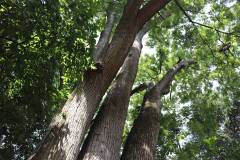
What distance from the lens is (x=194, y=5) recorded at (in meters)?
14.0

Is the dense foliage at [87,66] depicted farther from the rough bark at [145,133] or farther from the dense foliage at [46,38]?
the rough bark at [145,133]

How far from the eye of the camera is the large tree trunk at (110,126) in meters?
5.30

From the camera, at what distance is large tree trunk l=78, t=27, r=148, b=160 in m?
5.30

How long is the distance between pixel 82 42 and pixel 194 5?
9.59 m

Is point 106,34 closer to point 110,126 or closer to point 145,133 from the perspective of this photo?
point 145,133

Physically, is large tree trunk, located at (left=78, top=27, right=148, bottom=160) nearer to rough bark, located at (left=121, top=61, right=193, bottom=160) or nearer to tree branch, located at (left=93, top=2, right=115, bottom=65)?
rough bark, located at (left=121, top=61, right=193, bottom=160)

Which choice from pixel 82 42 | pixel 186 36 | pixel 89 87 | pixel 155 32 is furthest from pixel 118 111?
pixel 186 36

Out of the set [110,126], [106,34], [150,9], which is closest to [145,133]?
[110,126]

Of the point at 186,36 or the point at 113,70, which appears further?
the point at 186,36

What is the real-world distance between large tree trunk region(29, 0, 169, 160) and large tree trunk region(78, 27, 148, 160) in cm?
40

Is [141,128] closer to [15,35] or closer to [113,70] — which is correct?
[113,70]

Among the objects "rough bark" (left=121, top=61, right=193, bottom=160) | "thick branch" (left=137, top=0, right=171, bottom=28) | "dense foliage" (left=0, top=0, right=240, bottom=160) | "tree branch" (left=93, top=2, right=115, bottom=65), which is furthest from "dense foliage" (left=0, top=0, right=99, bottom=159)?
"tree branch" (left=93, top=2, right=115, bottom=65)

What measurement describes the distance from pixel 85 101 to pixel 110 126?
3.22 ft

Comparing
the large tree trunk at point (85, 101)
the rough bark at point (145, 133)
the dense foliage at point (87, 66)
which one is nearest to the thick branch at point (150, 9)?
the large tree trunk at point (85, 101)
